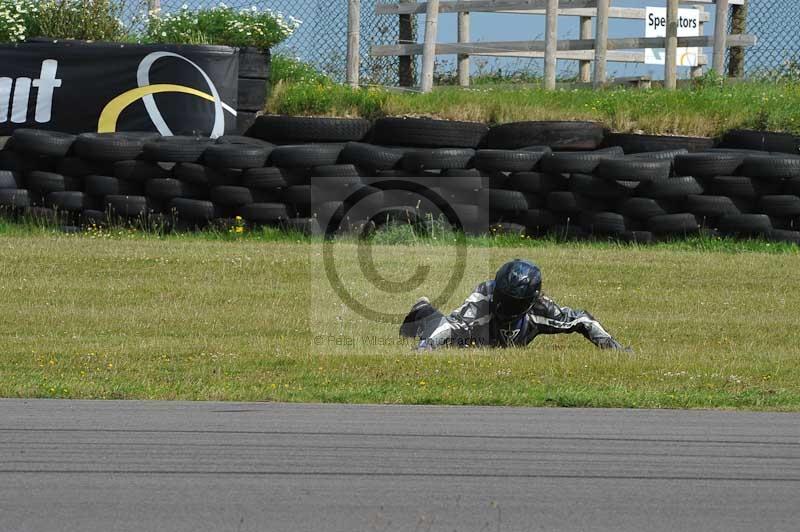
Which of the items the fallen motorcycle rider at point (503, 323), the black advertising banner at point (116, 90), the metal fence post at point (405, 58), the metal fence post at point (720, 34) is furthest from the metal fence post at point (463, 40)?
the fallen motorcycle rider at point (503, 323)

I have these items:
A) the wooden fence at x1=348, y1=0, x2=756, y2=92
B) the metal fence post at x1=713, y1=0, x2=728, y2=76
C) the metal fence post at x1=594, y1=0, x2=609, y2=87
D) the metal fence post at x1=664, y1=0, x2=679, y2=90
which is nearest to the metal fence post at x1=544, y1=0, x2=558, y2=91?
the wooden fence at x1=348, y1=0, x2=756, y2=92

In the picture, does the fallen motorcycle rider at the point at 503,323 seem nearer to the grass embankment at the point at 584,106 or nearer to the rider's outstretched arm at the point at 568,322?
the rider's outstretched arm at the point at 568,322

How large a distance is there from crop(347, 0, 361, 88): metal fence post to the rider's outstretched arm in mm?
8793

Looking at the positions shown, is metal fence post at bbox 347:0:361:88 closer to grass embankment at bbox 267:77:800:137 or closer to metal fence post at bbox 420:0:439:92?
grass embankment at bbox 267:77:800:137

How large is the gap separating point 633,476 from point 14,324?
6.03 metres

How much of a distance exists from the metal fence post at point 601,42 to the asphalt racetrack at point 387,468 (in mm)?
11361

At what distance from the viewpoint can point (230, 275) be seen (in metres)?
12.1

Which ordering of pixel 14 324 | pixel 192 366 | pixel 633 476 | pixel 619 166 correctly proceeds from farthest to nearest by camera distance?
1. pixel 619 166
2. pixel 14 324
3. pixel 192 366
4. pixel 633 476

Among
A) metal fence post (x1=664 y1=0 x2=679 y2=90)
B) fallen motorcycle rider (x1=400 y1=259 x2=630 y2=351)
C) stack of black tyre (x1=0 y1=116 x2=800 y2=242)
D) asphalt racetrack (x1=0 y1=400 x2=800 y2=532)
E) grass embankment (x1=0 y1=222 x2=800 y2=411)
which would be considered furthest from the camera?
metal fence post (x1=664 y1=0 x2=679 y2=90)

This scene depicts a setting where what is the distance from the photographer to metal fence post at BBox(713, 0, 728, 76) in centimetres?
1750

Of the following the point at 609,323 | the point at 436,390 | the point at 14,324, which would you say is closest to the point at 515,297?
the point at 436,390

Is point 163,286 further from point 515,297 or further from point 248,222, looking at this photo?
point 515,297

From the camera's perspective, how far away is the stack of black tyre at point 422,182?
13531 mm

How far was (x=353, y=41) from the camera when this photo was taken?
17.3 meters
